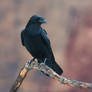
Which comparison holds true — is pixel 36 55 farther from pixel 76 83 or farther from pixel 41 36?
pixel 76 83

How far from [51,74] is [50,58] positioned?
0.48m

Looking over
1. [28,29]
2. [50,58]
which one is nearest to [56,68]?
[50,58]

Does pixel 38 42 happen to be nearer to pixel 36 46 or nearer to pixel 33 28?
pixel 36 46

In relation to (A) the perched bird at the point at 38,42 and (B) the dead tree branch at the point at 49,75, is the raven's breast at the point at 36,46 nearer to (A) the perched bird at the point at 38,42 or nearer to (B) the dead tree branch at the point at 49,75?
(A) the perched bird at the point at 38,42

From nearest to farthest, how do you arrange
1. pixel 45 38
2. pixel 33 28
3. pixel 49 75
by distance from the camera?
pixel 49 75 < pixel 33 28 < pixel 45 38

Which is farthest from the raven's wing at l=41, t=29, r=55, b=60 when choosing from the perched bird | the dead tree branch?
the dead tree branch

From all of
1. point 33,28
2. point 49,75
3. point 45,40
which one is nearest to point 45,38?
point 45,40

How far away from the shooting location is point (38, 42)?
8.90 ft

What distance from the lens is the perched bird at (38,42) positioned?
261 centimetres

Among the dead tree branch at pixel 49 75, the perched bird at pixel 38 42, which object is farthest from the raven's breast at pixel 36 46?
the dead tree branch at pixel 49 75

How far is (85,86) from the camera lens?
217 centimetres

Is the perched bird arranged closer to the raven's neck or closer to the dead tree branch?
the raven's neck

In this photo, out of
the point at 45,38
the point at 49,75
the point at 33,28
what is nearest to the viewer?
the point at 49,75

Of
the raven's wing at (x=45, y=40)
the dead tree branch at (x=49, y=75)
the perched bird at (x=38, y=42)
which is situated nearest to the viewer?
the dead tree branch at (x=49, y=75)
